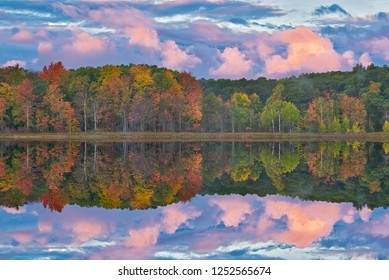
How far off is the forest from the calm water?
44.3 meters

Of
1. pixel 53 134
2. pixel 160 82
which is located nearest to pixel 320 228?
pixel 53 134

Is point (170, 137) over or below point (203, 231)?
below

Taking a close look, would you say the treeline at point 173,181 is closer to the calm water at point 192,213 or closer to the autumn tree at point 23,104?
the calm water at point 192,213

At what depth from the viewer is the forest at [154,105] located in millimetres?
68500

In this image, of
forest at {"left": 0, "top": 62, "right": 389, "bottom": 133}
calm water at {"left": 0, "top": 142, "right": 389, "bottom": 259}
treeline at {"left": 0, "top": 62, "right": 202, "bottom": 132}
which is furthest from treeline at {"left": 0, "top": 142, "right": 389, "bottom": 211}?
forest at {"left": 0, "top": 62, "right": 389, "bottom": 133}

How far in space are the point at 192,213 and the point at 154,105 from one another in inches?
2179

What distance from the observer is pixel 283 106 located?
77938 mm

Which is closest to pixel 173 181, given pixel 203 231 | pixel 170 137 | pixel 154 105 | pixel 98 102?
pixel 203 231

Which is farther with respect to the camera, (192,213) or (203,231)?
(192,213)

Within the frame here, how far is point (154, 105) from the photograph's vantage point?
7006 cm

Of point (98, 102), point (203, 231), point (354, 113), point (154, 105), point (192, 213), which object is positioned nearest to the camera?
point (203, 231)

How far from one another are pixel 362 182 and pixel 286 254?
1034 centimetres

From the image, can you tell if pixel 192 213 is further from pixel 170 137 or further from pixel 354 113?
pixel 354 113

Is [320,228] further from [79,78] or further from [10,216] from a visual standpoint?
[79,78]
